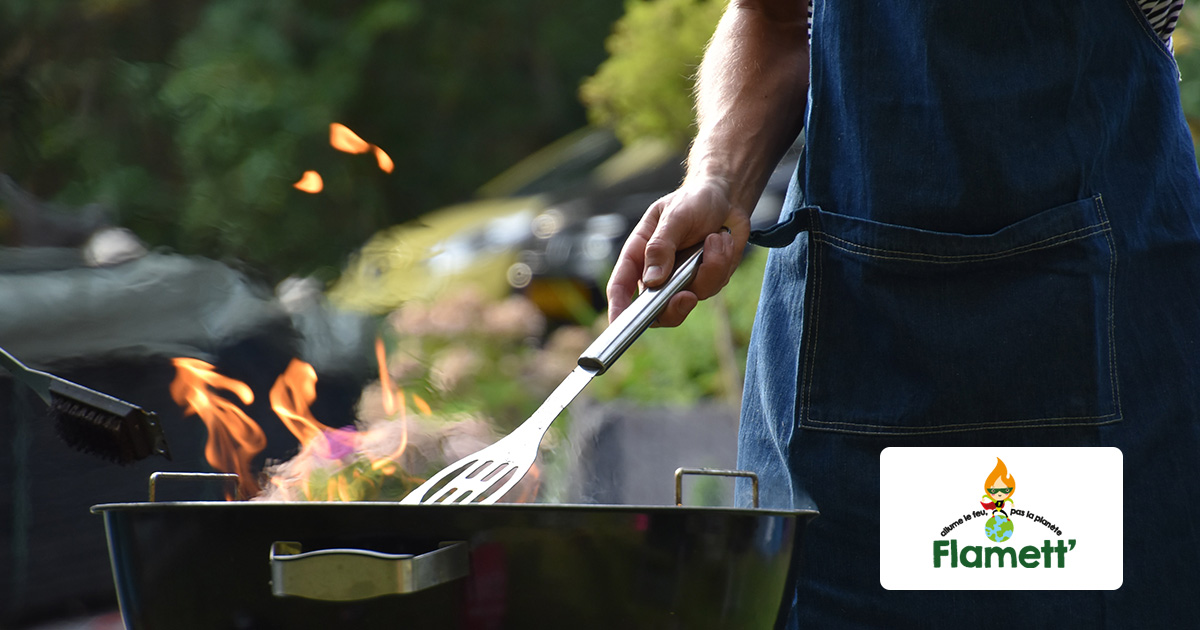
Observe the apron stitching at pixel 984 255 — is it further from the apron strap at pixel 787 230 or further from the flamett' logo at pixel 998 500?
the flamett' logo at pixel 998 500

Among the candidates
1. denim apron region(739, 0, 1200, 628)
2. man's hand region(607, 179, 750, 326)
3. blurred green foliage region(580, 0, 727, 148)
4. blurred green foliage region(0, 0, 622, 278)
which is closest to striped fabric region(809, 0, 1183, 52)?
denim apron region(739, 0, 1200, 628)

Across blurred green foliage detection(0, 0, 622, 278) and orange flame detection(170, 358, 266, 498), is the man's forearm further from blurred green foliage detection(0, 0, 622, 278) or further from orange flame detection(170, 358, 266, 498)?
blurred green foliage detection(0, 0, 622, 278)

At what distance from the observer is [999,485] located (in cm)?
89

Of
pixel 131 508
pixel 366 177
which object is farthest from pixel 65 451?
pixel 366 177

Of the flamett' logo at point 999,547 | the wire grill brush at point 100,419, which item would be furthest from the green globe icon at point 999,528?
the wire grill brush at point 100,419

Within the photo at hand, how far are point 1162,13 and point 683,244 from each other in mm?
478

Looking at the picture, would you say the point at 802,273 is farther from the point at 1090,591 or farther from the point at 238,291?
the point at 238,291

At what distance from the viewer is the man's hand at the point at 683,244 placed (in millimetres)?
884

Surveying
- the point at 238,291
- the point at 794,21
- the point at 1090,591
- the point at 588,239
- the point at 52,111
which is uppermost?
the point at 588,239

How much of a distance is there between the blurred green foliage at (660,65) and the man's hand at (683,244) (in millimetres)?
2557

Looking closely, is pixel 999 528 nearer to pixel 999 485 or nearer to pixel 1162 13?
pixel 999 485

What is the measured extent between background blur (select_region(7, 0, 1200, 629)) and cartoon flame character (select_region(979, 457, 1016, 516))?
0.73 metres

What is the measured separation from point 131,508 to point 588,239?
566 centimetres

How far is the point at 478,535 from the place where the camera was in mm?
612
